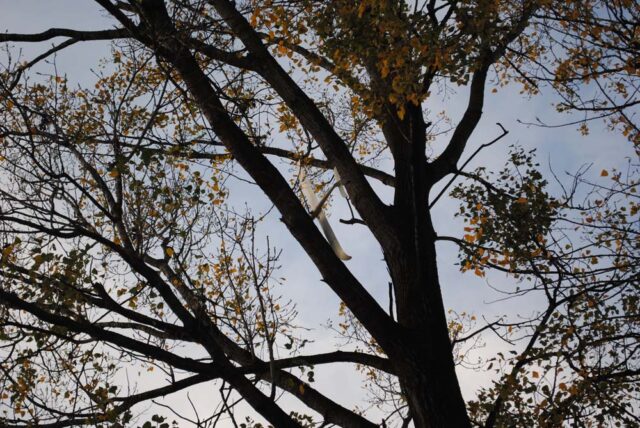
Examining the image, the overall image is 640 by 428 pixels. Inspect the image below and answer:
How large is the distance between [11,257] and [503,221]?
534cm

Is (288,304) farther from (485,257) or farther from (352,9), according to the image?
(352,9)

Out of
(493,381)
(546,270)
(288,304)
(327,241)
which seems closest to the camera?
(327,241)

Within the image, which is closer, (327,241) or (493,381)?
(327,241)

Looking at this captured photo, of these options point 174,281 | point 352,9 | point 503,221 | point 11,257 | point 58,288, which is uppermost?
point 352,9

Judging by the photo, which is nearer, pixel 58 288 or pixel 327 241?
pixel 58 288

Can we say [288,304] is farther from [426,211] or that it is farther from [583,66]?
[583,66]

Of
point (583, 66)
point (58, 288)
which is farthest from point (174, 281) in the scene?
point (583, 66)

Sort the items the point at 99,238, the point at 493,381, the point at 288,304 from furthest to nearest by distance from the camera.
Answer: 1. the point at 288,304
2. the point at 493,381
3. the point at 99,238

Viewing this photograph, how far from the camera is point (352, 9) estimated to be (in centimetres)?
560

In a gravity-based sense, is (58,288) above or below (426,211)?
below

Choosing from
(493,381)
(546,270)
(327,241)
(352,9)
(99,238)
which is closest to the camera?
(99,238)

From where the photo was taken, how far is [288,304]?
7.64 m

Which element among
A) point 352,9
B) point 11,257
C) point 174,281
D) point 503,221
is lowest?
point 11,257

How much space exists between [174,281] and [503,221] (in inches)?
158
